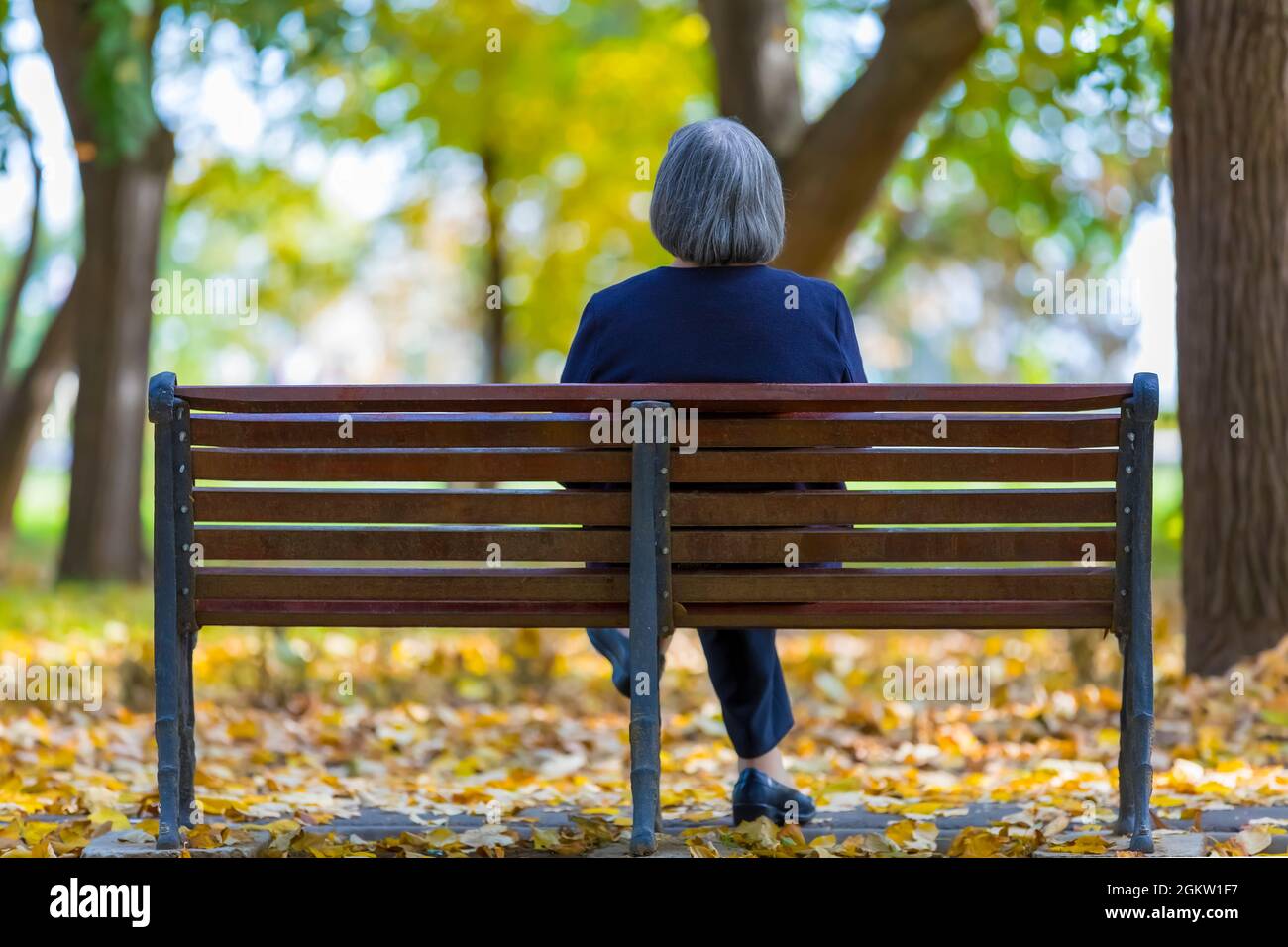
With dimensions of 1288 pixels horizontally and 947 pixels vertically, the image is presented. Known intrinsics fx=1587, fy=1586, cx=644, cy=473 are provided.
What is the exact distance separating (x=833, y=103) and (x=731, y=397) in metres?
6.85

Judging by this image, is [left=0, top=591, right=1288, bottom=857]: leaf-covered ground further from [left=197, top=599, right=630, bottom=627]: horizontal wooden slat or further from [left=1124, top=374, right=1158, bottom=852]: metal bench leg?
[left=197, top=599, right=630, bottom=627]: horizontal wooden slat

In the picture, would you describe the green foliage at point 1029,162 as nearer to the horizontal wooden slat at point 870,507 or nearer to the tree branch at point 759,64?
the tree branch at point 759,64

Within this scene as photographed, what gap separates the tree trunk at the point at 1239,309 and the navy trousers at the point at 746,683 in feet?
8.41

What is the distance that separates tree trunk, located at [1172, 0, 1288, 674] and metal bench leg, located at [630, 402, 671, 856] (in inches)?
125

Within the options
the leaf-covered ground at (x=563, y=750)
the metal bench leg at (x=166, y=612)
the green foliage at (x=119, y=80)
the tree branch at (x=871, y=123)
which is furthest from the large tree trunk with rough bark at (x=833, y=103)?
the metal bench leg at (x=166, y=612)

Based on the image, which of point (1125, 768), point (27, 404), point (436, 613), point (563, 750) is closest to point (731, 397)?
point (436, 613)

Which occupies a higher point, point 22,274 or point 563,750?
point 22,274

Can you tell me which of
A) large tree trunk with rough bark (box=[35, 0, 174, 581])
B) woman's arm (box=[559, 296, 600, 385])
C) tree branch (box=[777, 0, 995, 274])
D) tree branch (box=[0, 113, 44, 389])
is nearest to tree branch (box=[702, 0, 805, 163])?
tree branch (box=[777, 0, 995, 274])

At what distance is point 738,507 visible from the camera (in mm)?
3570

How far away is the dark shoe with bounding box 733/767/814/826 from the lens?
13.1ft

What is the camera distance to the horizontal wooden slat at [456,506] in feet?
11.7

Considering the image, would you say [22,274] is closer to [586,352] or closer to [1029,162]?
[1029,162]

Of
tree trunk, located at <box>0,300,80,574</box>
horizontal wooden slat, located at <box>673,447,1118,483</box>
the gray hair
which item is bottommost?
horizontal wooden slat, located at <box>673,447,1118,483</box>
